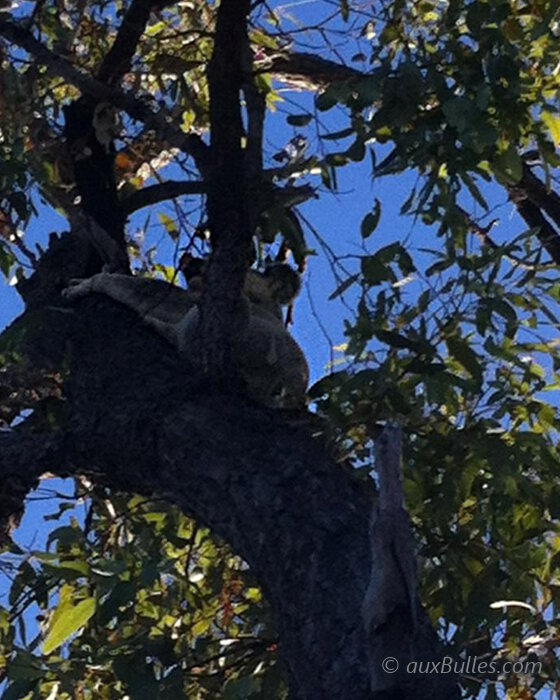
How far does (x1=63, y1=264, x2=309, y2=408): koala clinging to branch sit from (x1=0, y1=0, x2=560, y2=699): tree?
0.43 ft

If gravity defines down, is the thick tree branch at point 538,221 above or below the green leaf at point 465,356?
above

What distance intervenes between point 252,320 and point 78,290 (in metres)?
0.95

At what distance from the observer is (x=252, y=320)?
18.2 ft

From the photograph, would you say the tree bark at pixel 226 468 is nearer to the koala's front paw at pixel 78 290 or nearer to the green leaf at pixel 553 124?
the koala's front paw at pixel 78 290

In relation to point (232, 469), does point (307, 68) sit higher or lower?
higher

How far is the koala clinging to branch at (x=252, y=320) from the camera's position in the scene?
471 centimetres

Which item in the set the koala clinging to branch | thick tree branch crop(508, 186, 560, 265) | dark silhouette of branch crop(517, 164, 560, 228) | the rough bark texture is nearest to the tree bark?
the rough bark texture

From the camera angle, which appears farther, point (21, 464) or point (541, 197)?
point (541, 197)

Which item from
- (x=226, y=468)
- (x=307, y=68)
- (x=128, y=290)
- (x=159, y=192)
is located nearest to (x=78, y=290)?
(x=128, y=290)

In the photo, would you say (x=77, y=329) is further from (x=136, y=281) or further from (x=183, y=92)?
(x=183, y=92)

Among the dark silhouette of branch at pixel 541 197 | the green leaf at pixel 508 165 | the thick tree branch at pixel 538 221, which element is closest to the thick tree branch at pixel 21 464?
the green leaf at pixel 508 165

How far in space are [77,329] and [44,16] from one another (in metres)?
1.24

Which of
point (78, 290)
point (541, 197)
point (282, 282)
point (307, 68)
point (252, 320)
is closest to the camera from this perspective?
point (78, 290)

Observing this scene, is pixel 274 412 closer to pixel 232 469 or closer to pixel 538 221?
pixel 232 469
